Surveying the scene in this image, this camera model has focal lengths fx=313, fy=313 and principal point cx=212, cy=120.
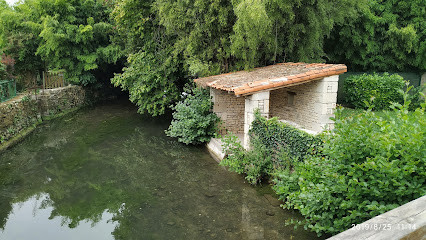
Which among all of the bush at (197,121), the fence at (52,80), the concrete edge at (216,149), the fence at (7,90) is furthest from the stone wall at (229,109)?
the fence at (52,80)

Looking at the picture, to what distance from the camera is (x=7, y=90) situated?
14500 mm

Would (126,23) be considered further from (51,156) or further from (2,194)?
(2,194)

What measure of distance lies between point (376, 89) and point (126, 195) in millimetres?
12494

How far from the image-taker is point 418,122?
4086 mm

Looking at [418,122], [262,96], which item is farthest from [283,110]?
[418,122]

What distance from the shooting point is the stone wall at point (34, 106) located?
498 inches

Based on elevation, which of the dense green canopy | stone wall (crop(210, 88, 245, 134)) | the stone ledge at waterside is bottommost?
stone wall (crop(210, 88, 245, 134))

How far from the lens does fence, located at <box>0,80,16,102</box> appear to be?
45.2 feet

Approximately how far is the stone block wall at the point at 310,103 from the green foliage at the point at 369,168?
358cm

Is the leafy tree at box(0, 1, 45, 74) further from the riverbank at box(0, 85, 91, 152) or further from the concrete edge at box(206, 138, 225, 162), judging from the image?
the concrete edge at box(206, 138, 225, 162)

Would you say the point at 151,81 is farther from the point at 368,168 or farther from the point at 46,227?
the point at 368,168

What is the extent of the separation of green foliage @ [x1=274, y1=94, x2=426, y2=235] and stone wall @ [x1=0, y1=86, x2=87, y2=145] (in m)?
12.0
